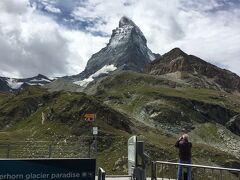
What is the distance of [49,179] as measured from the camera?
28688mm

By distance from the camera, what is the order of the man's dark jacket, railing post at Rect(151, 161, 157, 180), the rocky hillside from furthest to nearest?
the rocky hillside < the man's dark jacket < railing post at Rect(151, 161, 157, 180)

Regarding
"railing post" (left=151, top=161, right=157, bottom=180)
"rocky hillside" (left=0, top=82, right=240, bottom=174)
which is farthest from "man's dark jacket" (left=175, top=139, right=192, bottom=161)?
"rocky hillside" (left=0, top=82, right=240, bottom=174)

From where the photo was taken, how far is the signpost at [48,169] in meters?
28.0

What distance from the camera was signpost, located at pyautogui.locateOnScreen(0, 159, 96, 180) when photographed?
28.0 metres

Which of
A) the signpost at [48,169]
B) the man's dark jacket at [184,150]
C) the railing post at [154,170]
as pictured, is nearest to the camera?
the railing post at [154,170]

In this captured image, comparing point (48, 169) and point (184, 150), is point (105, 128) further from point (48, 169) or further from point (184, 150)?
point (184, 150)

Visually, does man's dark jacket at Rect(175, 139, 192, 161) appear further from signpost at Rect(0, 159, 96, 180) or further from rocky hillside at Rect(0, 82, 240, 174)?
rocky hillside at Rect(0, 82, 240, 174)

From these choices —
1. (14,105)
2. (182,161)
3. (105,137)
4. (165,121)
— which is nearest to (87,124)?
(105,137)

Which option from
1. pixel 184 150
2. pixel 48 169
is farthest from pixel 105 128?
pixel 184 150

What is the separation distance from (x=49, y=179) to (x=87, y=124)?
292 ft

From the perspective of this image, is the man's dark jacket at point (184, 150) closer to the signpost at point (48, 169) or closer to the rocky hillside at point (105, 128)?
the signpost at point (48, 169)

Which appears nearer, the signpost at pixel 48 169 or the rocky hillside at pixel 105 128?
the signpost at pixel 48 169

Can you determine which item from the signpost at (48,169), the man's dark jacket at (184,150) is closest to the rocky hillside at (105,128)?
the signpost at (48,169)

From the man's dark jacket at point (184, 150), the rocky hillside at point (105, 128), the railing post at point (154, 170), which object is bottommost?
the railing post at point (154, 170)
